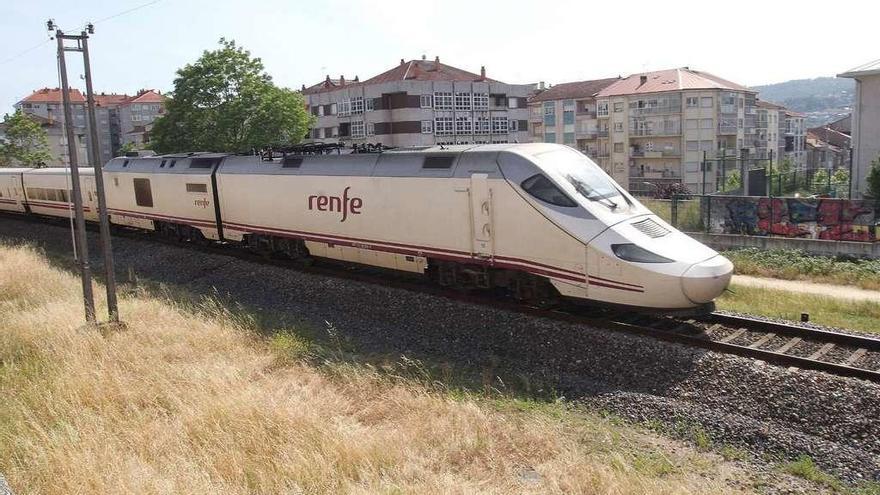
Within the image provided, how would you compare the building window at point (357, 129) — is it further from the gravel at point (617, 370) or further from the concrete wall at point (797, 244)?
the gravel at point (617, 370)

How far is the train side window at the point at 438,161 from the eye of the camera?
13859 millimetres

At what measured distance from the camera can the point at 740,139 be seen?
237 feet

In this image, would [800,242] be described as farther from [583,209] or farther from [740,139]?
[740,139]

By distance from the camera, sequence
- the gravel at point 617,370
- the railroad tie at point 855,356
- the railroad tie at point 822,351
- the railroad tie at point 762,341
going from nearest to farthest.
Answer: the gravel at point 617,370, the railroad tie at point 855,356, the railroad tie at point 822,351, the railroad tie at point 762,341

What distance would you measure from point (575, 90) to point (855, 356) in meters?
70.5

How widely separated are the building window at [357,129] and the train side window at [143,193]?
45416 millimetres

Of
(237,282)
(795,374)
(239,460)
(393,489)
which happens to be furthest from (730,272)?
(237,282)

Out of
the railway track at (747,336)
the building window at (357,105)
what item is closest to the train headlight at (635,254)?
the railway track at (747,336)

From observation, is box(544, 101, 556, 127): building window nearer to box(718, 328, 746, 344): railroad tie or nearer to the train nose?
box(718, 328, 746, 344): railroad tie

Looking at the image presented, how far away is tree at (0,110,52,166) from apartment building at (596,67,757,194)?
55945mm

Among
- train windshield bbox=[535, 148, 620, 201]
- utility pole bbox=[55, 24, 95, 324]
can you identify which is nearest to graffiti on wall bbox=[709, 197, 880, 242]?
train windshield bbox=[535, 148, 620, 201]

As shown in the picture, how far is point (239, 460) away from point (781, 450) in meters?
6.30

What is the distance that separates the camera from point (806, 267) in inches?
893

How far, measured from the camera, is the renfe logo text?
623 inches
